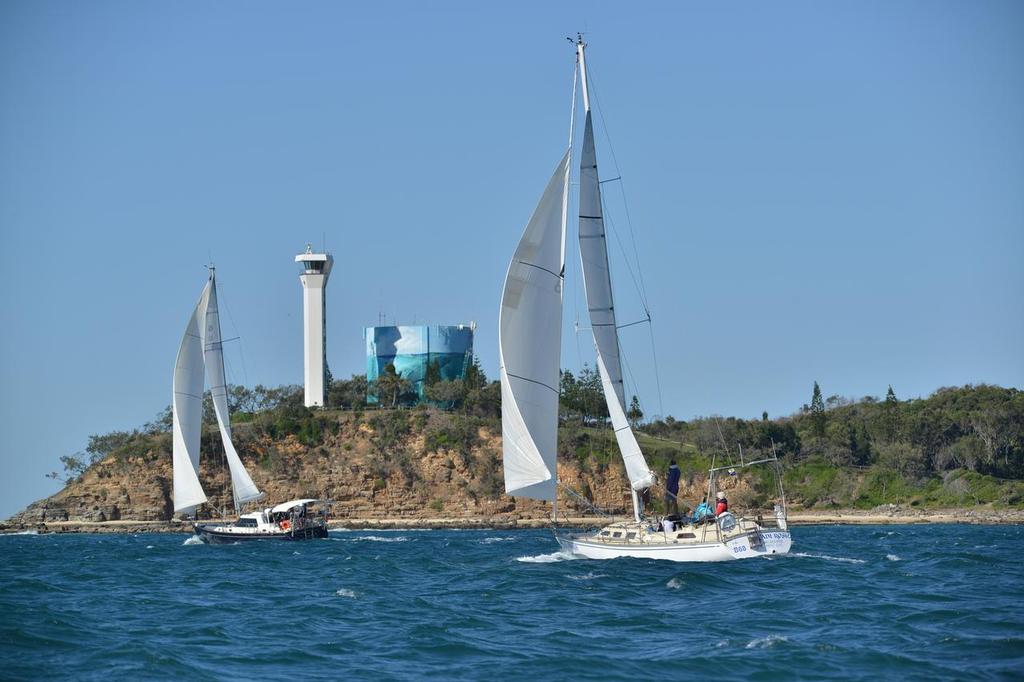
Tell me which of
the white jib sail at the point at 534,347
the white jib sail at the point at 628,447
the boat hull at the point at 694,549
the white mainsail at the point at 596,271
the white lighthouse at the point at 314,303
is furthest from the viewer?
the white lighthouse at the point at 314,303

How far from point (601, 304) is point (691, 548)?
816cm

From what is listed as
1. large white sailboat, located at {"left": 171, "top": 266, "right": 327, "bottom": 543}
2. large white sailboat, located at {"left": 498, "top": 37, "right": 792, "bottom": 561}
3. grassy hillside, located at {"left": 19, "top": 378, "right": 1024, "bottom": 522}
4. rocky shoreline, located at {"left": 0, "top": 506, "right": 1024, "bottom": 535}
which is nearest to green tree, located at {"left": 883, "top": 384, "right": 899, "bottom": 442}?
grassy hillside, located at {"left": 19, "top": 378, "right": 1024, "bottom": 522}

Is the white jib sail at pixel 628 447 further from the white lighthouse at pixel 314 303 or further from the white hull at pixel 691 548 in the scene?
the white lighthouse at pixel 314 303

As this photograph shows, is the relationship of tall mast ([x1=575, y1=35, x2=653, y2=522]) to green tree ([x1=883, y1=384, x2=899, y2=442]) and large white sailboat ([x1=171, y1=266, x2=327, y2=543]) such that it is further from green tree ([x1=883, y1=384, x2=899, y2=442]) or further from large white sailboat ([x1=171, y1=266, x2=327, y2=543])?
green tree ([x1=883, y1=384, x2=899, y2=442])

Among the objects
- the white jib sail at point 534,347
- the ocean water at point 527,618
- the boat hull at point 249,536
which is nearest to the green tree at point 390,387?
the boat hull at point 249,536

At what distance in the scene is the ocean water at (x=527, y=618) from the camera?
987 inches

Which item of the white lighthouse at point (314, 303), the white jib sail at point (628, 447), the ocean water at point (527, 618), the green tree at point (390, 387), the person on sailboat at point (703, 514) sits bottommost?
the ocean water at point (527, 618)

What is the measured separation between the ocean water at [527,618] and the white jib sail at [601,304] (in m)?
3.54

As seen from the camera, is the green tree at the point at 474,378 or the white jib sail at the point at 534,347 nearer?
the white jib sail at the point at 534,347

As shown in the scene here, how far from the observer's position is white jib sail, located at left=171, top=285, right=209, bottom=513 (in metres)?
67.4

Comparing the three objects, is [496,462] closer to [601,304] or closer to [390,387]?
[390,387]

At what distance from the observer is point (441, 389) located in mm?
106625

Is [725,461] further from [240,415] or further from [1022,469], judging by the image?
[240,415]

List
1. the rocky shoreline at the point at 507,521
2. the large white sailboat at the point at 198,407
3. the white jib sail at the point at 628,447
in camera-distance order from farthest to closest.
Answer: the rocky shoreline at the point at 507,521 → the large white sailboat at the point at 198,407 → the white jib sail at the point at 628,447
